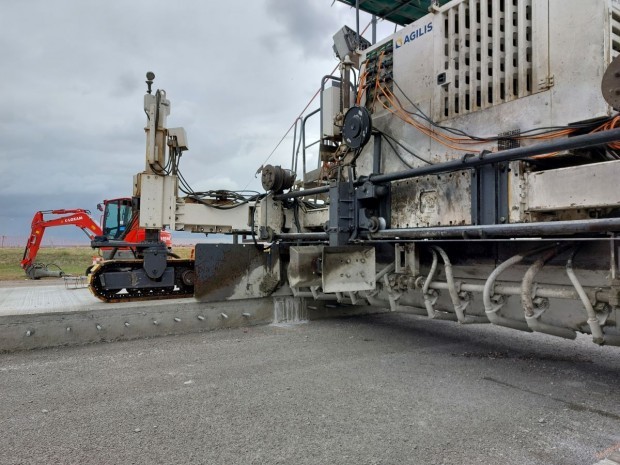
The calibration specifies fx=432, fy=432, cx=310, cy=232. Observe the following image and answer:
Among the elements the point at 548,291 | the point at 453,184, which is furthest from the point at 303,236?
the point at 548,291

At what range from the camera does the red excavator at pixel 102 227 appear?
1035 centimetres

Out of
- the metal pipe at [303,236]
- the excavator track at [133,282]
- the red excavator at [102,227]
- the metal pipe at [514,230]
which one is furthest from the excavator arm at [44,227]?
the metal pipe at [514,230]

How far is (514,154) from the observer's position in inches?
127

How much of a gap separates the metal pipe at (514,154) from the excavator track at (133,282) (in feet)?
14.8

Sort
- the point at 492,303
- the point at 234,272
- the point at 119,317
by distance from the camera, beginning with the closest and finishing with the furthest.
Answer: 1. the point at 492,303
2. the point at 119,317
3. the point at 234,272

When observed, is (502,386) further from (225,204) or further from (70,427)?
(225,204)

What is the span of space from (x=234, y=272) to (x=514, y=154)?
3856mm

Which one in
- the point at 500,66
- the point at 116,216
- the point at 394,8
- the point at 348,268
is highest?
the point at 394,8

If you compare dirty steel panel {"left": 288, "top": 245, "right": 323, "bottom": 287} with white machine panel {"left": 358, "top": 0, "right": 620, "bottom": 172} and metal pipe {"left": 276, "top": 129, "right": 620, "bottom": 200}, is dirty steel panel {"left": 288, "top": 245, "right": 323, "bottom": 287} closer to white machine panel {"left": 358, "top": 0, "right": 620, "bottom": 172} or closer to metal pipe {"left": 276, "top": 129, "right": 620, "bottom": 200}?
metal pipe {"left": 276, "top": 129, "right": 620, "bottom": 200}

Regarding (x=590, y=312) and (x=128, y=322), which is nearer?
(x=590, y=312)

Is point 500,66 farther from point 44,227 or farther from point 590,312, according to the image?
point 44,227

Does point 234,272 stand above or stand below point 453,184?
below

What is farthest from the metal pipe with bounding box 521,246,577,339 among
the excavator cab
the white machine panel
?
the excavator cab

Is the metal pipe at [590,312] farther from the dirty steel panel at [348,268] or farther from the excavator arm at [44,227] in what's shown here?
the excavator arm at [44,227]
